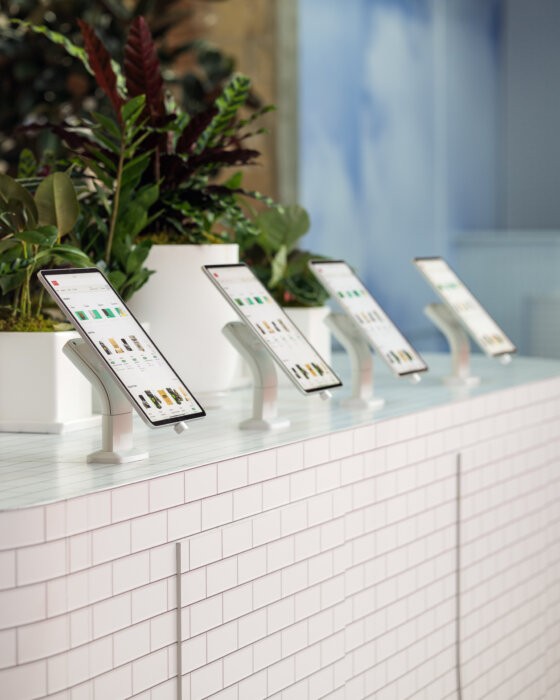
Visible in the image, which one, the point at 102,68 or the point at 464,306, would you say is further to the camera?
the point at 464,306

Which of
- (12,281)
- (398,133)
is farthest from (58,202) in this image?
(398,133)

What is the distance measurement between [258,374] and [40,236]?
1.57 feet

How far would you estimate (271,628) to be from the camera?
77.7 inches

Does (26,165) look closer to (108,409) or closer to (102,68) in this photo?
(102,68)

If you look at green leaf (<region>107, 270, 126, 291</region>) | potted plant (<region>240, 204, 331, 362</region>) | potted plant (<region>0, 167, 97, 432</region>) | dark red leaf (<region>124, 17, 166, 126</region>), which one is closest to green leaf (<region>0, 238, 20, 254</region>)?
potted plant (<region>0, 167, 97, 432</region>)

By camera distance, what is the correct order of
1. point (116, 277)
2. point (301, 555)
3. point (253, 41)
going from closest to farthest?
point (301, 555) → point (116, 277) → point (253, 41)

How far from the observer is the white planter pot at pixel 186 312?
263 centimetres

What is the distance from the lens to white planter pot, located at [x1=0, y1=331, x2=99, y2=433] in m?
2.26

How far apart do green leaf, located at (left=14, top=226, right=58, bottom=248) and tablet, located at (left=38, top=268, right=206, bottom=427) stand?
0.60 ft

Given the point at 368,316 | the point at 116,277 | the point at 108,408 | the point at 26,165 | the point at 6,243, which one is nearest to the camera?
the point at 108,408

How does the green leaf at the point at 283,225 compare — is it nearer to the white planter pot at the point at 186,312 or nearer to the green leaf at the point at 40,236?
the white planter pot at the point at 186,312

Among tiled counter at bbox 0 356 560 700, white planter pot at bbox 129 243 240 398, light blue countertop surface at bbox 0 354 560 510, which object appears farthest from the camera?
white planter pot at bbox 129 243 240 398

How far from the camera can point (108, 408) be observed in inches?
74.7

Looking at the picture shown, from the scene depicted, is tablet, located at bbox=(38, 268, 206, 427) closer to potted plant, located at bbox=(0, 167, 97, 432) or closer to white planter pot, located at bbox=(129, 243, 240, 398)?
potted plant, located at bbox=(0, 167, 97, 432)
